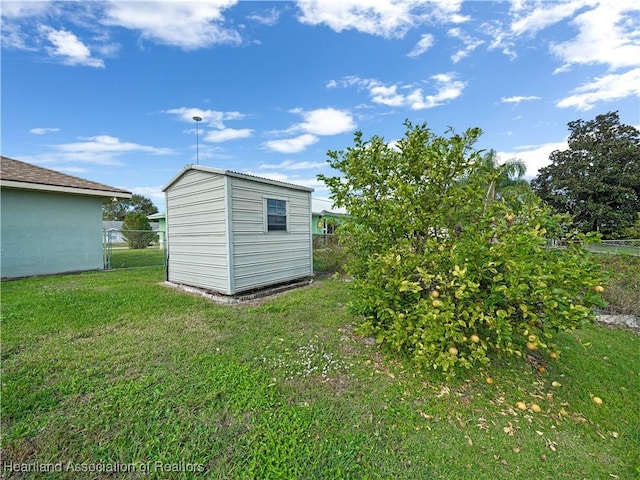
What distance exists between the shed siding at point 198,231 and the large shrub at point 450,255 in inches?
125

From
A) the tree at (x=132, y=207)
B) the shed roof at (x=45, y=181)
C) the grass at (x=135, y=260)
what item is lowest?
the grass at (x=135, y=260)

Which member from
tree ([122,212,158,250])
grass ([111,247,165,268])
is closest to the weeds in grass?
grass ([111,247,165,268])

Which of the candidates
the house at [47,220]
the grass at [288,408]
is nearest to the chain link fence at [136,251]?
the house at [47,220]

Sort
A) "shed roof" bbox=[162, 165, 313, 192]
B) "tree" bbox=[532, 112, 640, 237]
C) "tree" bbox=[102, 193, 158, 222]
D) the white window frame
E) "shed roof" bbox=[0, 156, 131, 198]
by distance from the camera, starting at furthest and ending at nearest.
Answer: "tree" bbox=[102, 193, 158, 222] < "tree" bbox=[532, 112, 640, 237] < "shed roof" bbox=[0, 156, 131, 198] < the white window frame < "shed roof" bbox=[162, 165, 313, 192]

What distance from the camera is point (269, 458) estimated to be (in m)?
1.71

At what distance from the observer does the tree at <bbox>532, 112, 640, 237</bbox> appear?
62.5 ft

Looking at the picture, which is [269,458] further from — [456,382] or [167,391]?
[456,382]

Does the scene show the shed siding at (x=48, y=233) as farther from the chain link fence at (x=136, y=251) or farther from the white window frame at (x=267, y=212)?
the white window frame at (x=267, y=212)

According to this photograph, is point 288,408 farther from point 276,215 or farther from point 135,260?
point 135,260

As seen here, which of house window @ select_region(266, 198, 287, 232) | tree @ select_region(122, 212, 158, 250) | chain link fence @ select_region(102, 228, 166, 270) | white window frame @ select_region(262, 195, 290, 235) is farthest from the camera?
tree @ select_region(122, 212, 158, 250)

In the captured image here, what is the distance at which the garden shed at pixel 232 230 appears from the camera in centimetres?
545

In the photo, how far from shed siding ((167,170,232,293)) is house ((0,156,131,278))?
3973 mm

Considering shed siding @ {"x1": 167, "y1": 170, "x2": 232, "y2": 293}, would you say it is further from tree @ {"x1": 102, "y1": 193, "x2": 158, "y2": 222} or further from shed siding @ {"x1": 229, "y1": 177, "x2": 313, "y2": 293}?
tree @ {"x1": 102, "y1": 193, "x2": 158, "y2": 222}

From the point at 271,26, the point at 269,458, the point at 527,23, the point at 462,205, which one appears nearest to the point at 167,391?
the point at 269,458
